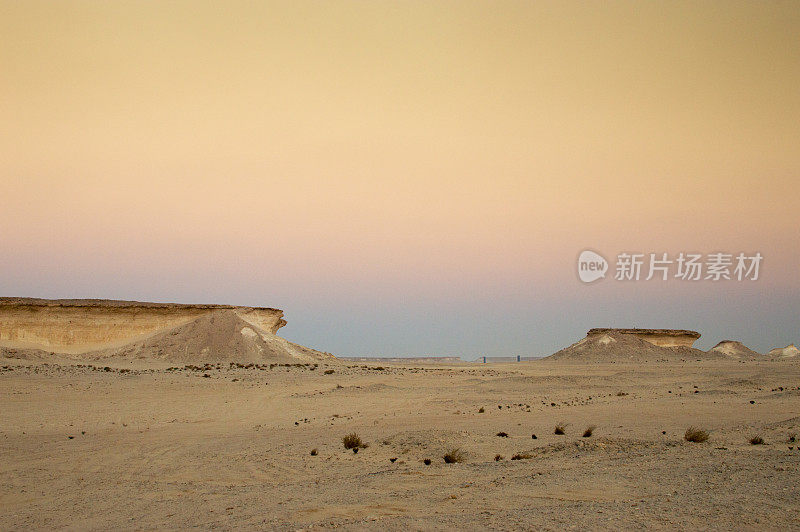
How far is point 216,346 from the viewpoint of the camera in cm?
4878

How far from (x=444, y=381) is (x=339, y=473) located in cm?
2358

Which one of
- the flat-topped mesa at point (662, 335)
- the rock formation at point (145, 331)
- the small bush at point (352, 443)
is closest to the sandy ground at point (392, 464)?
the small bush at point (352, 443)

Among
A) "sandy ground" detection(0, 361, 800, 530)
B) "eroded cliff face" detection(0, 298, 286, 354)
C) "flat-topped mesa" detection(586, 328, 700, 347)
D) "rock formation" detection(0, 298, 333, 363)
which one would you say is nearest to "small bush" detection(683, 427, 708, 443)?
"sandy ground" detection(0, 361, 800, 530)

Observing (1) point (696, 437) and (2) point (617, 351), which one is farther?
(2) point (617, 351)

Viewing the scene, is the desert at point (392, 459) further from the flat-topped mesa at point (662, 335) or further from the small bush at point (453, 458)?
the flat-topped mesa at point (662, 335)

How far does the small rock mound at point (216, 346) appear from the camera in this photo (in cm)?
4703

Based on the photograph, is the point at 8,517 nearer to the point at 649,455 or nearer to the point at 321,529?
the point at 321,529

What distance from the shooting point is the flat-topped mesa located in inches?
3150

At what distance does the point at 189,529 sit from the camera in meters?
7.33

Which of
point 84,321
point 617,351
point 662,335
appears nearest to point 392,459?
point 84,321

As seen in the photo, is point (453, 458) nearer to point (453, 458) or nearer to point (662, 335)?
point (453, 458)

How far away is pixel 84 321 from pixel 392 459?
53.3 metres

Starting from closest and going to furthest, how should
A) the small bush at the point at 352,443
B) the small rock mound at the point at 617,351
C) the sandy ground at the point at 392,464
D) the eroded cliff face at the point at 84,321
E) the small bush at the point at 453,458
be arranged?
the sandy ground at the point at 392,464 → the small bush at the point at 453,458 → the small bush at the point at 352,443 → the eroded cliff face at the point at 84,321 → the small rock mound at the point at 617,351

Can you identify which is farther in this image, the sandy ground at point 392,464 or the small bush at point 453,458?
the small bush at point 453,458
